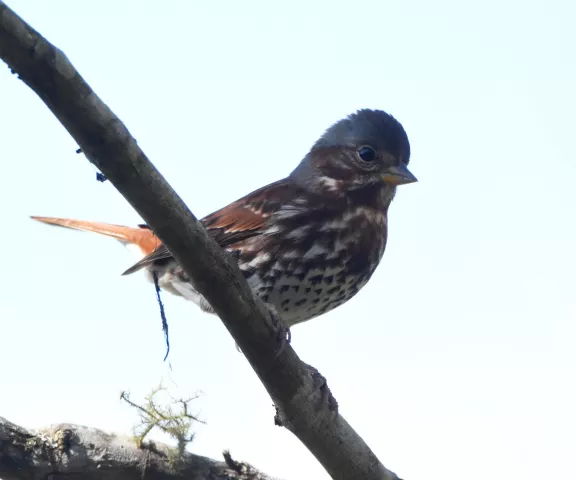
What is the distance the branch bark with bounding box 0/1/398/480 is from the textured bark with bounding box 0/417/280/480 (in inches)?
21.6

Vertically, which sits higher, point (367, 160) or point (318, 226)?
point (367, 160)

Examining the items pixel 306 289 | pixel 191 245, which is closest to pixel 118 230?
pixel 306 289

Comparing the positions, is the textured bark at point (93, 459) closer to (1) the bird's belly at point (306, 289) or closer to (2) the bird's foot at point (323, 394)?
(2) the bird's foot at point (323, 394)

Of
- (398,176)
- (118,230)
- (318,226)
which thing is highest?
(398,176)

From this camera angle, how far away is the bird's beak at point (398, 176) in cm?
691

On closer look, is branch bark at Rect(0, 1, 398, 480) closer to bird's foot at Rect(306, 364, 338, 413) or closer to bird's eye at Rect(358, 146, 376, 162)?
bird's foot at Rect(306, 364, 338, 413)

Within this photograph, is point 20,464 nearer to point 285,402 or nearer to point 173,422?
point 173,422

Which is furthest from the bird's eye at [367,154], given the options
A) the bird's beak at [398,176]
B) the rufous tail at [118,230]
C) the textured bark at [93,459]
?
the textured bark at [93,459]

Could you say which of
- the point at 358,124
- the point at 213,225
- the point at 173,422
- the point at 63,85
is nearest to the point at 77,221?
the point at 213,225

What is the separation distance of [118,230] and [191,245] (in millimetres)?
3991

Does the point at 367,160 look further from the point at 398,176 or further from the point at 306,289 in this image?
the point at 306,289

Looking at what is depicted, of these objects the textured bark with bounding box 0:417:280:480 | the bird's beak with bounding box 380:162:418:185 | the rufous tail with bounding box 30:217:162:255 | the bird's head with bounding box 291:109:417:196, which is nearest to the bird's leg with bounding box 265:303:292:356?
the textured bark with bounding box 0:417:280:480

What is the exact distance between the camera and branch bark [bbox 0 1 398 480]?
3.42 m

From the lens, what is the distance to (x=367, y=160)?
23.0ft
